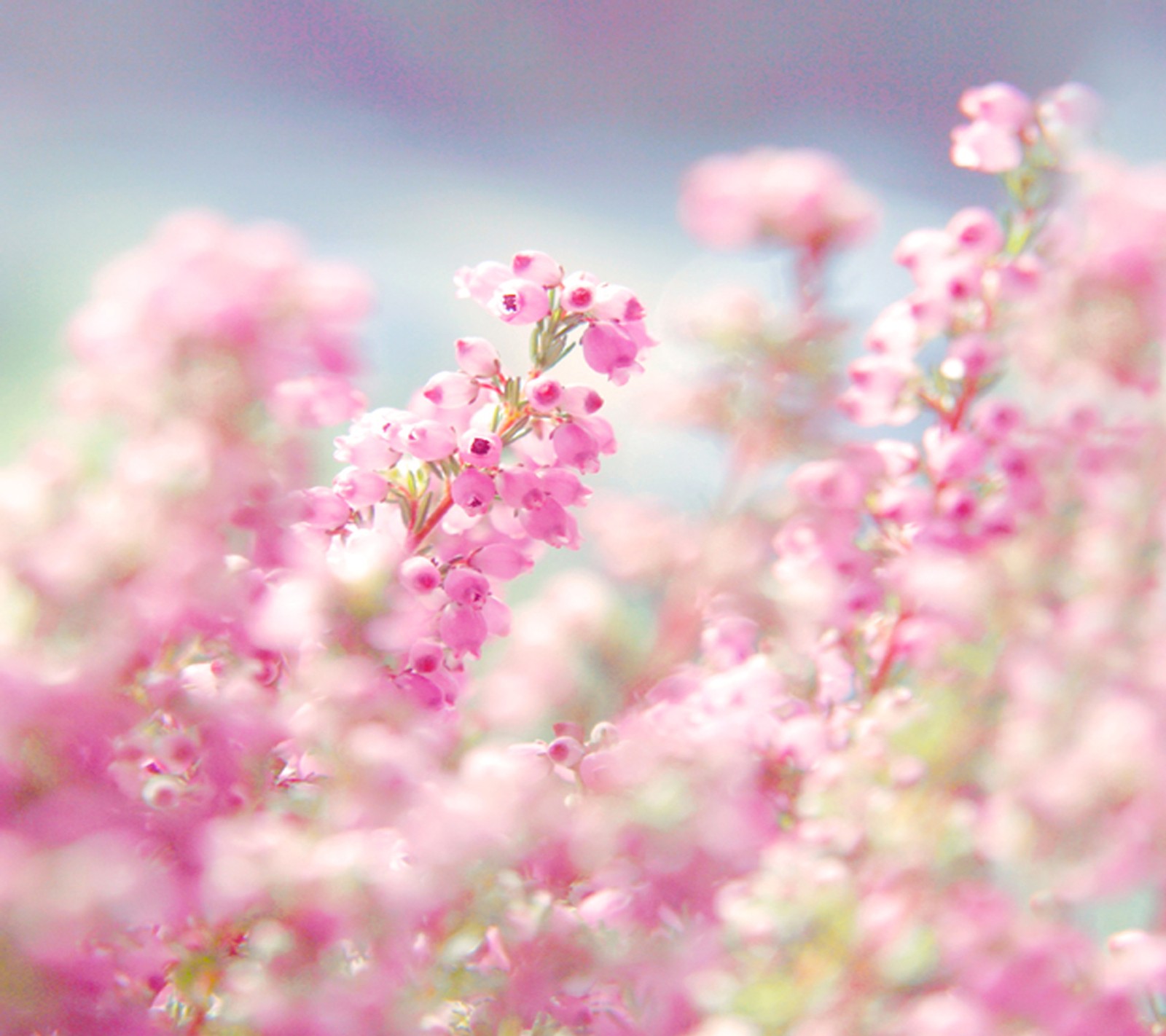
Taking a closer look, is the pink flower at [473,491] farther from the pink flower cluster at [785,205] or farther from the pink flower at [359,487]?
the pink flower cluster at [785,205]

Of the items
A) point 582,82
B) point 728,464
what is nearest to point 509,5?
point 582,82

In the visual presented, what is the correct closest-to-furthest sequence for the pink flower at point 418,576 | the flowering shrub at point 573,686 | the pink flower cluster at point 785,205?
the flowering shrub at point 573,686 → the pink flower at point 418,576 → the pink flower cluster at point 785,205

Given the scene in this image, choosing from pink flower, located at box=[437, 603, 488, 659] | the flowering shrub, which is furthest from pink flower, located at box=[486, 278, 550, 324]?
pink flower, located at box=[437, 603, 488, 659]

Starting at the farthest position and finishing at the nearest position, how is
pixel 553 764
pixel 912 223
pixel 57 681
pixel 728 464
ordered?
1. pixel 912 223
2. pixel 728 464
3. pixel 553 764
4. pixel 57 681

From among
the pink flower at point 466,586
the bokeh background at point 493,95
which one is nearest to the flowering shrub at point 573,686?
the pink flower at point 466,586

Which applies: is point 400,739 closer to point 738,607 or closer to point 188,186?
point 738,607

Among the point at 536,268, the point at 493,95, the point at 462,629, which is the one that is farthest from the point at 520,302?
the point at 493,95

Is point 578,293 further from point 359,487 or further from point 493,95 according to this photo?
point 493,95

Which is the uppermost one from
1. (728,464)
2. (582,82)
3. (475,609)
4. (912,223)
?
(582,82)

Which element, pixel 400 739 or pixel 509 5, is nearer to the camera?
pixel 400 739
